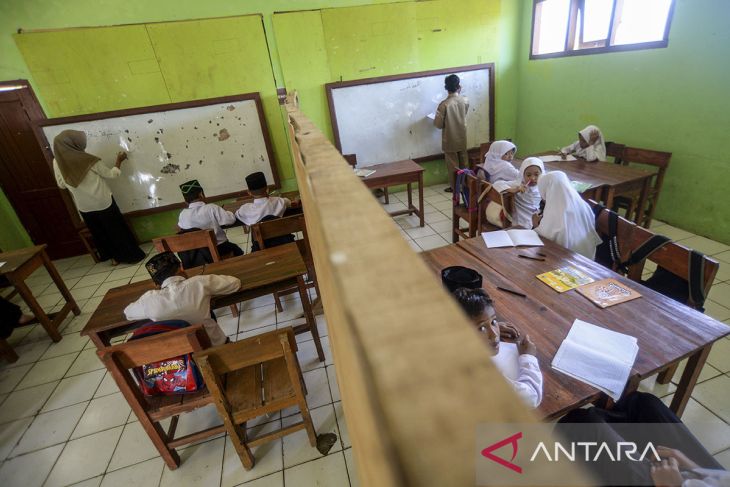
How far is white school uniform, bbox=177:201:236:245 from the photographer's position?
279 centimetres

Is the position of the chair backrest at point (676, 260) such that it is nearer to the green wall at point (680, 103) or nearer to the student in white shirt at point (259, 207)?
the green wall at point (680, 103)

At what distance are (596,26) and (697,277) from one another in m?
3.71

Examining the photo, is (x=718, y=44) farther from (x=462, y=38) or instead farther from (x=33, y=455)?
(x=33, y=455)

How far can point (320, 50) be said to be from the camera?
169 inches

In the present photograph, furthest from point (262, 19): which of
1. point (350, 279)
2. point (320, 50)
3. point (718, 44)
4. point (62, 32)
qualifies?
point (350, 279)

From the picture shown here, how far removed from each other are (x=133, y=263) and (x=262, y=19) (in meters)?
3.37

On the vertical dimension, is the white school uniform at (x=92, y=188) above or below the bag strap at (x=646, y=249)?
above

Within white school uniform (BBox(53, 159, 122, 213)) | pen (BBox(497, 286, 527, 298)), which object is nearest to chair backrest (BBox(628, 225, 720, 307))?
pen (BBox(497, 286, 527, 298))

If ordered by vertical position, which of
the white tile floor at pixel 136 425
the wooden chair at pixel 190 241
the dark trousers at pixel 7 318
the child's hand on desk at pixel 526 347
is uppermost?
the wooden chair at pixel 190 241

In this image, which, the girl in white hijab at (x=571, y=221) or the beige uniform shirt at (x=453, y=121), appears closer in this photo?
the girl in white hijab at (x=571, y=221)

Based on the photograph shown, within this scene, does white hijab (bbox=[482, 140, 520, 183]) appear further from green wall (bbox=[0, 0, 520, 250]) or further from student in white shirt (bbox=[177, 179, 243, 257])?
student in white shirt (bbox=[177, 179, 243, 257])

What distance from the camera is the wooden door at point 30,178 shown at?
12.2 feet

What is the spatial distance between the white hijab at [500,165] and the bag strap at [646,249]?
167cm

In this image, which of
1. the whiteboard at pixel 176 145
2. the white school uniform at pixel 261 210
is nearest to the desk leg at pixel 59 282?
the whiteboard at pixel 176 145
